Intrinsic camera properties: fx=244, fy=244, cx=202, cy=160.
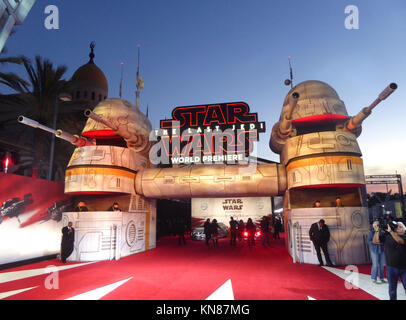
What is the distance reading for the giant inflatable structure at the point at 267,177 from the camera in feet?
30.3

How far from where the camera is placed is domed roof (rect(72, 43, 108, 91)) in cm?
3111

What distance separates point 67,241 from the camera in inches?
393

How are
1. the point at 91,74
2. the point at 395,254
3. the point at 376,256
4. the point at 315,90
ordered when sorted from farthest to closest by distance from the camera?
the point at 91,74 → the point at 315,90 → the point at 376,256 → the point at 395,254

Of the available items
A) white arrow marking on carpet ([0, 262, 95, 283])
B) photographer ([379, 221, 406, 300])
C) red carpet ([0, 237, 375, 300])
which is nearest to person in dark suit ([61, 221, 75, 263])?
red carpet ([0, 237, 375, 300])

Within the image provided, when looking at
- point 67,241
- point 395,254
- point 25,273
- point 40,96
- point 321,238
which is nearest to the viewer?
point 395,254

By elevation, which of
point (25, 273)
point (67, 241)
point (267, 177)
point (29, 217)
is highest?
point (267, 177)

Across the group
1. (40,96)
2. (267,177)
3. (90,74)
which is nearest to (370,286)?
(267,177)

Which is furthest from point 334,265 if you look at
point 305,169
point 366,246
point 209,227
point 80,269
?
point 80,269

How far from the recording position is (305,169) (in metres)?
9.70

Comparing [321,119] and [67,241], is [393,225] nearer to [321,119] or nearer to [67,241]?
[321,119]

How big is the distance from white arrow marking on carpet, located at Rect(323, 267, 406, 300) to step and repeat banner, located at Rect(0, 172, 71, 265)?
11.5 m

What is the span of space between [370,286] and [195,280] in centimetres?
453

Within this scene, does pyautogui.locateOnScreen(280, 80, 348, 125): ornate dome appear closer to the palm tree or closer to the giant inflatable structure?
the giant inflatable structure
